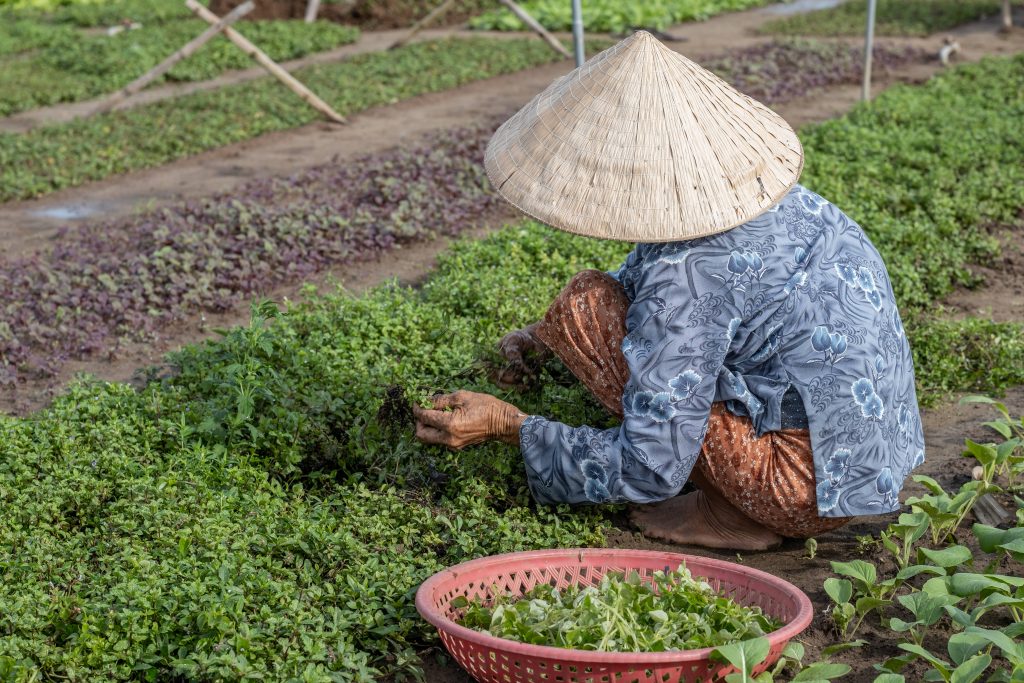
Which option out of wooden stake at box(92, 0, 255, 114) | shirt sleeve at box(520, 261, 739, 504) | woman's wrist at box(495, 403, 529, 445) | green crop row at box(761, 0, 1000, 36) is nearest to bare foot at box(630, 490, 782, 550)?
shirt sleeve at box(520, 261, 739, 504)

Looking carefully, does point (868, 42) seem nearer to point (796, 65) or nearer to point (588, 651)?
point (796, 65)

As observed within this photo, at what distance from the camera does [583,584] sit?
2.97 meters

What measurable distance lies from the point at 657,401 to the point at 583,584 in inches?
20.5

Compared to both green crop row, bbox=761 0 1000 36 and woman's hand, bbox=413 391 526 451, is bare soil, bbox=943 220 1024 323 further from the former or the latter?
green crop row, bbox=761 0 1000 36

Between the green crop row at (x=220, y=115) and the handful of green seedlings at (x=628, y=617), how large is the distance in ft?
19.3

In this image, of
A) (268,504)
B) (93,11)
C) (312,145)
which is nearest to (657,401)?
(268,504)

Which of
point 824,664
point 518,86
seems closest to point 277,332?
point 824,664

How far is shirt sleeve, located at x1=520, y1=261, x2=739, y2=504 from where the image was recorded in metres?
2.93

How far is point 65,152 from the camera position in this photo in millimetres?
8234

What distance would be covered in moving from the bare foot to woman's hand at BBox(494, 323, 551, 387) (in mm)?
606

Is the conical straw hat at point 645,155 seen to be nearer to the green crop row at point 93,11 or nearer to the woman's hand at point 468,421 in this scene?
the woman's hand at point 468,421

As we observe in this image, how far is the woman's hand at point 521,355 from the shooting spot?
3.74 meters

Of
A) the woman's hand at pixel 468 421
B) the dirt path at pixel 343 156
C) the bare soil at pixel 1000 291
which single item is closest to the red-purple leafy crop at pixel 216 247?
the dirt path at pixel 343 156

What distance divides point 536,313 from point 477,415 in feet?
5.28
